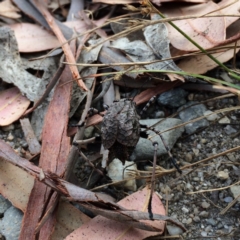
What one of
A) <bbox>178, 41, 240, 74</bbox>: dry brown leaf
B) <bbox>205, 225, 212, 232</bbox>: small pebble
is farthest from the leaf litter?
<bbox>205, 225, 212, 232</bbox>: small pebble

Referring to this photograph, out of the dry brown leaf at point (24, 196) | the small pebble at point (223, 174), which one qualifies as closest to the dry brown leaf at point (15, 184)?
the dry brown leaf at point (24, 196)

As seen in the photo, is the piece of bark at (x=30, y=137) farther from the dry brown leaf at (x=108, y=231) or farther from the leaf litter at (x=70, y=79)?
the dry brown leaf at (x=108, y=231)

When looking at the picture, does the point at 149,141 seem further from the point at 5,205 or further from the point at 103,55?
the point at 5,205

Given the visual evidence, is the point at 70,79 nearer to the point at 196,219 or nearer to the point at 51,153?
the point at 51,153

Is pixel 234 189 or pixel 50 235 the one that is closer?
pixel 50 235

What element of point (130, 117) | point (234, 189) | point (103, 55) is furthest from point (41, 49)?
point (234, 189)

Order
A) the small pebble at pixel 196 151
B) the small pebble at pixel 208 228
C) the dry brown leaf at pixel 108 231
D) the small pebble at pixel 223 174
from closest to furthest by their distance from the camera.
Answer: the dry brown leaf at pixel 108 231 → the small pebble at pixel 208 228 → the small pebble at pixel 223 174 → the small pebble at pixel 196 151
